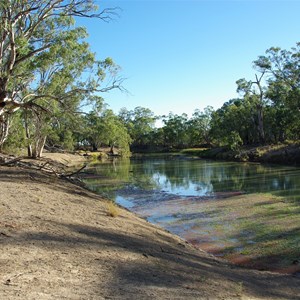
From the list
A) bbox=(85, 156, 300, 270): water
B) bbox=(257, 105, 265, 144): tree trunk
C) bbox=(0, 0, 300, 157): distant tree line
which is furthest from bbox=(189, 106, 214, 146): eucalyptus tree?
bbox=(85, 156, 300, 270): water

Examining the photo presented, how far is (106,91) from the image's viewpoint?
19.9 meters

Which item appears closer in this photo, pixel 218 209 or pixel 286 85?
pixel 218 209

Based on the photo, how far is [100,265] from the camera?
6367 mm

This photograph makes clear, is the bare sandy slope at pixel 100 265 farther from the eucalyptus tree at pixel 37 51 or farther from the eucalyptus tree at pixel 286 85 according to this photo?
the eucalyptus tree at pixel 286 85

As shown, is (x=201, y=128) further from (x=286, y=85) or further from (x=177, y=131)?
(x=286, y=85)

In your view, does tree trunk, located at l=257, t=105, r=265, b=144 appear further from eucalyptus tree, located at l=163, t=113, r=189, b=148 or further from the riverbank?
eucalyptus tree, located at l=163, t=113, r=189, b=148

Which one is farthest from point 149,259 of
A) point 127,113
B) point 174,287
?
point 127,113

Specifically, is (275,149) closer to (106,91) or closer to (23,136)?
(23,136)

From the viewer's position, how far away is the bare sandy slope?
205 inches

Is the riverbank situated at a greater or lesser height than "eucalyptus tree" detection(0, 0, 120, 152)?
lesser

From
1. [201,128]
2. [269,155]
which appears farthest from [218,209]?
[201,128]

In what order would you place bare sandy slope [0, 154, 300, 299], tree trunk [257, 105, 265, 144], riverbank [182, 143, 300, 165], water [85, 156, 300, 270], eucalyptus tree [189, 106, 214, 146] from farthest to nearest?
eucalyptus tree [189, 106, 214, 146] → tree trunk [257, 105, 265, 144] → riverbank [182, 143, 300, 165] → water [85, 156, 300, 270] → bare sandy slope [0, 154, 300, 299]

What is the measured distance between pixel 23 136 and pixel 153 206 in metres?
24.3

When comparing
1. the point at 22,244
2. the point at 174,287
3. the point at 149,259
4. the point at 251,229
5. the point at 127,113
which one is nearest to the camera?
the point at 174,287
